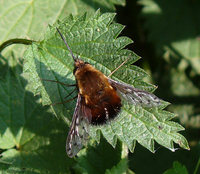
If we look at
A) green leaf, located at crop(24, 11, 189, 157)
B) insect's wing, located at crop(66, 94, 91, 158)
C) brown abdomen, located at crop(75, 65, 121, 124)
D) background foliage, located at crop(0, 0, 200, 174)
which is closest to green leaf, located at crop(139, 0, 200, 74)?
background foliage, located at crop(0, 0, 200, 174)

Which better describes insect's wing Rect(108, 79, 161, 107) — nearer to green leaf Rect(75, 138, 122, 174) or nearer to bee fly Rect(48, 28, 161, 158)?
bee fly Rect(48, 28, 161, 158)

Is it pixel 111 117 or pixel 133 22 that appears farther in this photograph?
pixel 133 22

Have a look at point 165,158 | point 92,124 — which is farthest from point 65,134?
point 165,158

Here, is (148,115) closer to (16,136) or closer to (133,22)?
(16,136)

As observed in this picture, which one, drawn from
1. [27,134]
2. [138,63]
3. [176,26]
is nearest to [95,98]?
[27,134]

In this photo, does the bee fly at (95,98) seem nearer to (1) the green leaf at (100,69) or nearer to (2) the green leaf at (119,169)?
(1) the green leaf at (100,69)

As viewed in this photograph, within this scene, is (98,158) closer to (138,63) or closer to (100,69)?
(100,69)

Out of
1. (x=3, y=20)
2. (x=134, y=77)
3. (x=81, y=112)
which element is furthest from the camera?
(x=3, y=20)
